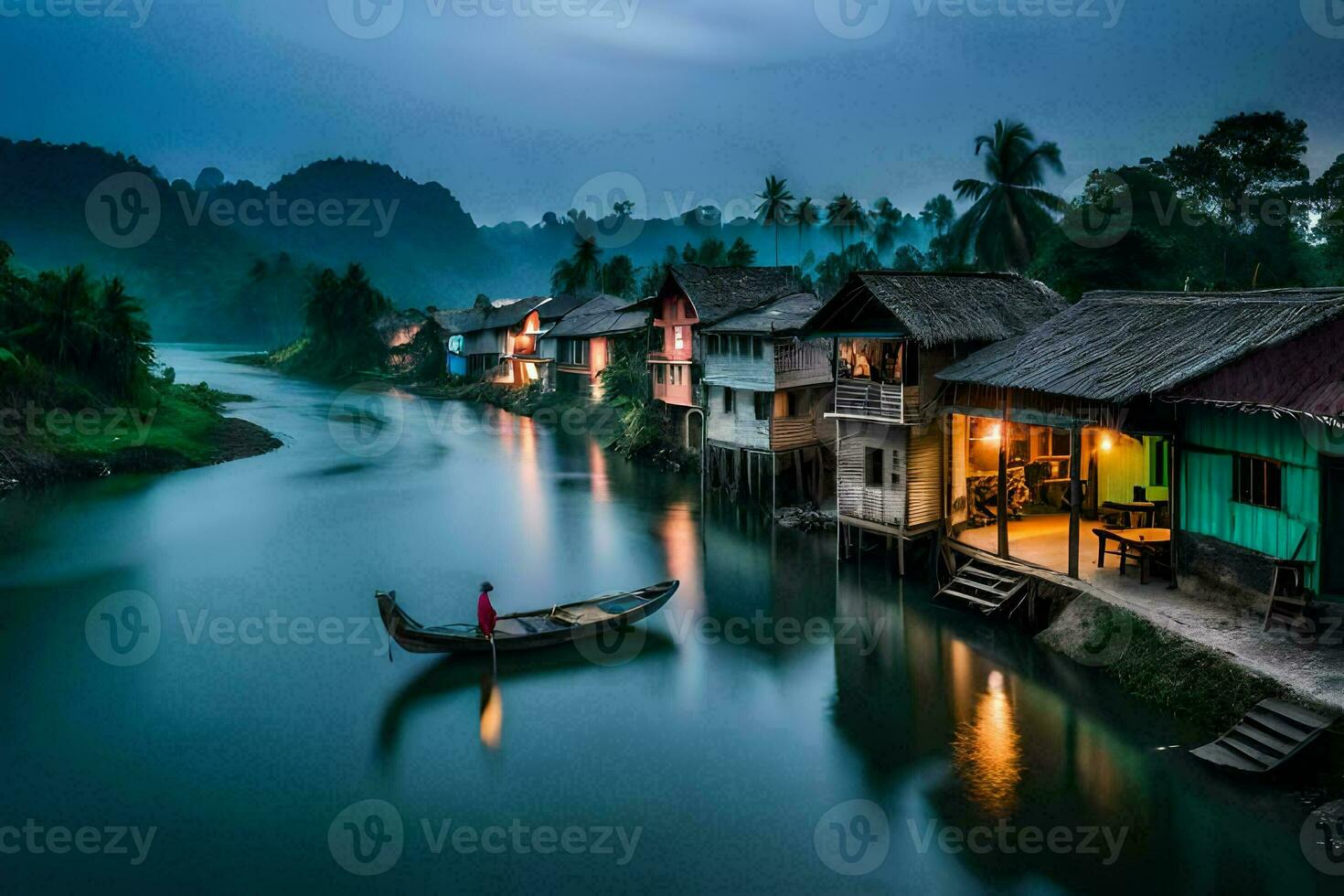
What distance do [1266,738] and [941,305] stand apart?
41.5 ft

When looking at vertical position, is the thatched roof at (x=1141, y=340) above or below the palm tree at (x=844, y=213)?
below

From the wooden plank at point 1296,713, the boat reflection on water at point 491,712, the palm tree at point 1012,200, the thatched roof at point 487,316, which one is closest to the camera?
the wooden plank at point 1296,713

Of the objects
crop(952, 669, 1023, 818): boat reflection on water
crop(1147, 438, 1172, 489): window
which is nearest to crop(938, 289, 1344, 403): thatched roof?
crop(1147, 438, 1172, 489): window

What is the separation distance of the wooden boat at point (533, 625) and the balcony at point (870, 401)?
6.40 metres

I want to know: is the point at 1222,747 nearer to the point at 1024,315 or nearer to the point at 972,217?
the point at 1024,315

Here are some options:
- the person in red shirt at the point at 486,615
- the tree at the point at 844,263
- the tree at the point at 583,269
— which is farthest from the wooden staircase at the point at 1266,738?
the tree at the point at 583,269

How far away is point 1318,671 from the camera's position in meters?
13.5

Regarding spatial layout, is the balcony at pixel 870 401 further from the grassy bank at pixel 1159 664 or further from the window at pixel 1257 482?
the window at pixel 1257 482

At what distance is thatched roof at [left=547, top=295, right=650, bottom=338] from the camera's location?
176ft

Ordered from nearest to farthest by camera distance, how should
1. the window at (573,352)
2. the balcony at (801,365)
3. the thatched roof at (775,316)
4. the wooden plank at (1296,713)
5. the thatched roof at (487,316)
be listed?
the wooden plank at (1296,713), the balcony at (801,365), the thatched roof at (775,316), the window at (573,352), the thatched roof at (487,316)

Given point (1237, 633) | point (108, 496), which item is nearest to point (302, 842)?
point (1237, 633)

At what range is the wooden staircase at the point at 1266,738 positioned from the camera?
12352mm

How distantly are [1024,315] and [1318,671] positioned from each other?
40.8 feet

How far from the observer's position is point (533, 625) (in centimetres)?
1978
